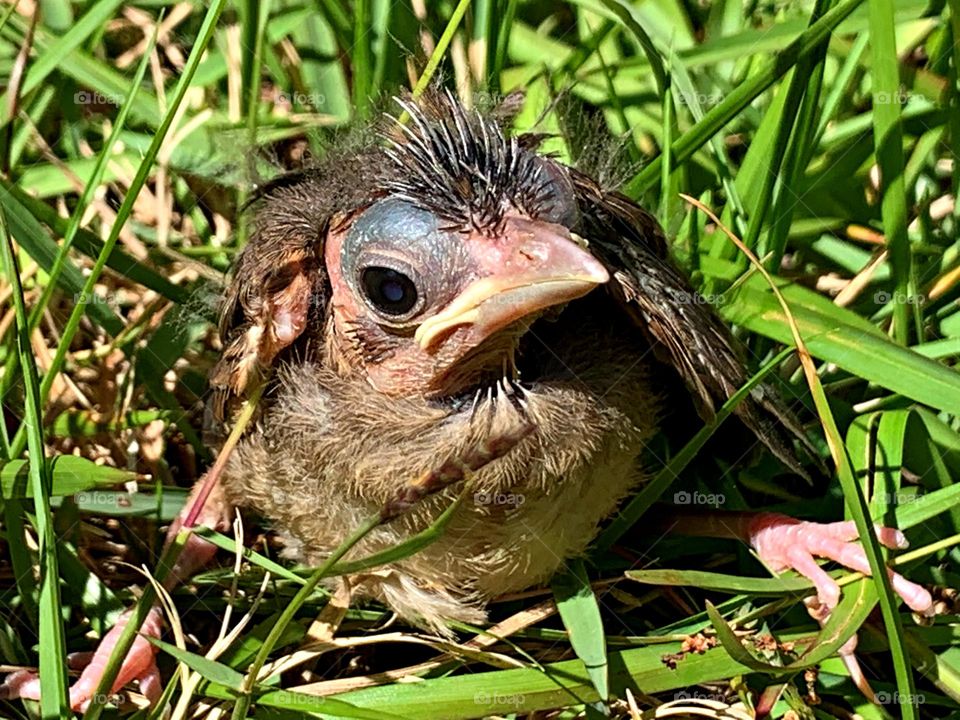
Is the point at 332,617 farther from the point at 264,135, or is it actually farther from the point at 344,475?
the point at 264,135

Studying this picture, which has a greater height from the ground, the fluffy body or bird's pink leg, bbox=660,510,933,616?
the fluffy body

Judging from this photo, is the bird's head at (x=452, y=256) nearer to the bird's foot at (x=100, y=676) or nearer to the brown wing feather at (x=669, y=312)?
the brown wing feather at (x=669, y=312)

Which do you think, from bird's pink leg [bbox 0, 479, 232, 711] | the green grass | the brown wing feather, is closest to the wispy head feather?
the brown wing feather

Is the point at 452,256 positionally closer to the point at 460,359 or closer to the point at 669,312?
the point at 460,359

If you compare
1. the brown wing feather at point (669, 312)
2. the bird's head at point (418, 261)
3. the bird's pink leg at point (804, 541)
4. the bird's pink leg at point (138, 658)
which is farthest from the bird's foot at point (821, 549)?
the bird's pink leg at point (138, 658)

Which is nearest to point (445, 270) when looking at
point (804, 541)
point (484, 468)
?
point (484, 468)

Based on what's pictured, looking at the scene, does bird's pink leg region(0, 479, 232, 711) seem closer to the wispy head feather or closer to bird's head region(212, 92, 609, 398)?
bird's head region(212, 92, 609, 398)
